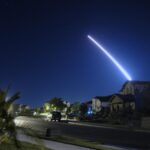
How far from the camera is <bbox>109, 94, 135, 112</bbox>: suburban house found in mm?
86188

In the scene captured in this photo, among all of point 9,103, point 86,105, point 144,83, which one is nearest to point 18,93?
point 9,103

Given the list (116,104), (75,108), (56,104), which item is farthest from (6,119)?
(56,104)

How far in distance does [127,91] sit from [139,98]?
23.5 feet

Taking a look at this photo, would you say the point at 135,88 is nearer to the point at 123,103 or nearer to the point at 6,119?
the point at 123,103

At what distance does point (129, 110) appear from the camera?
275 feet

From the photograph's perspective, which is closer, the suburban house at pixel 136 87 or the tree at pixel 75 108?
the suburban house at pixel 136 87

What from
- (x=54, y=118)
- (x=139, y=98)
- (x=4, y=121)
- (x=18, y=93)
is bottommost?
(x=4, y=121)

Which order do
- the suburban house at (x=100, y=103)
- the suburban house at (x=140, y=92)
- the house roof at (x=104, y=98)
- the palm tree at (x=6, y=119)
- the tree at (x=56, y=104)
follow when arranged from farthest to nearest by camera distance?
1. the tree at (x=56, y=104)
2. the house roof at (x=104, y=98)
3. the suburban house at (x=100, y=103)
4. the suburban house at (x=140, y=92)
5. the palm tree at (x=6, y=119)

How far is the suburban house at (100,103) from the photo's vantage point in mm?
110562

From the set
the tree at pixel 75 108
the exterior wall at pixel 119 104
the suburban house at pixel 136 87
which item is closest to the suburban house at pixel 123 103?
the exterior wall at pixel 119 104

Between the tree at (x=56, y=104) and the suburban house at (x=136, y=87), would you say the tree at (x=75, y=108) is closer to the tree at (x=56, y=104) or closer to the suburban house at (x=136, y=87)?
the tree at (x=56, y=104)

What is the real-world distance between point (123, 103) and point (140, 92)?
467cm

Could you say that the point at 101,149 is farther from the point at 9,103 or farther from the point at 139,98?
the point at 139,98

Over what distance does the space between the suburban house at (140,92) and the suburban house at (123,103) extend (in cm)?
94
